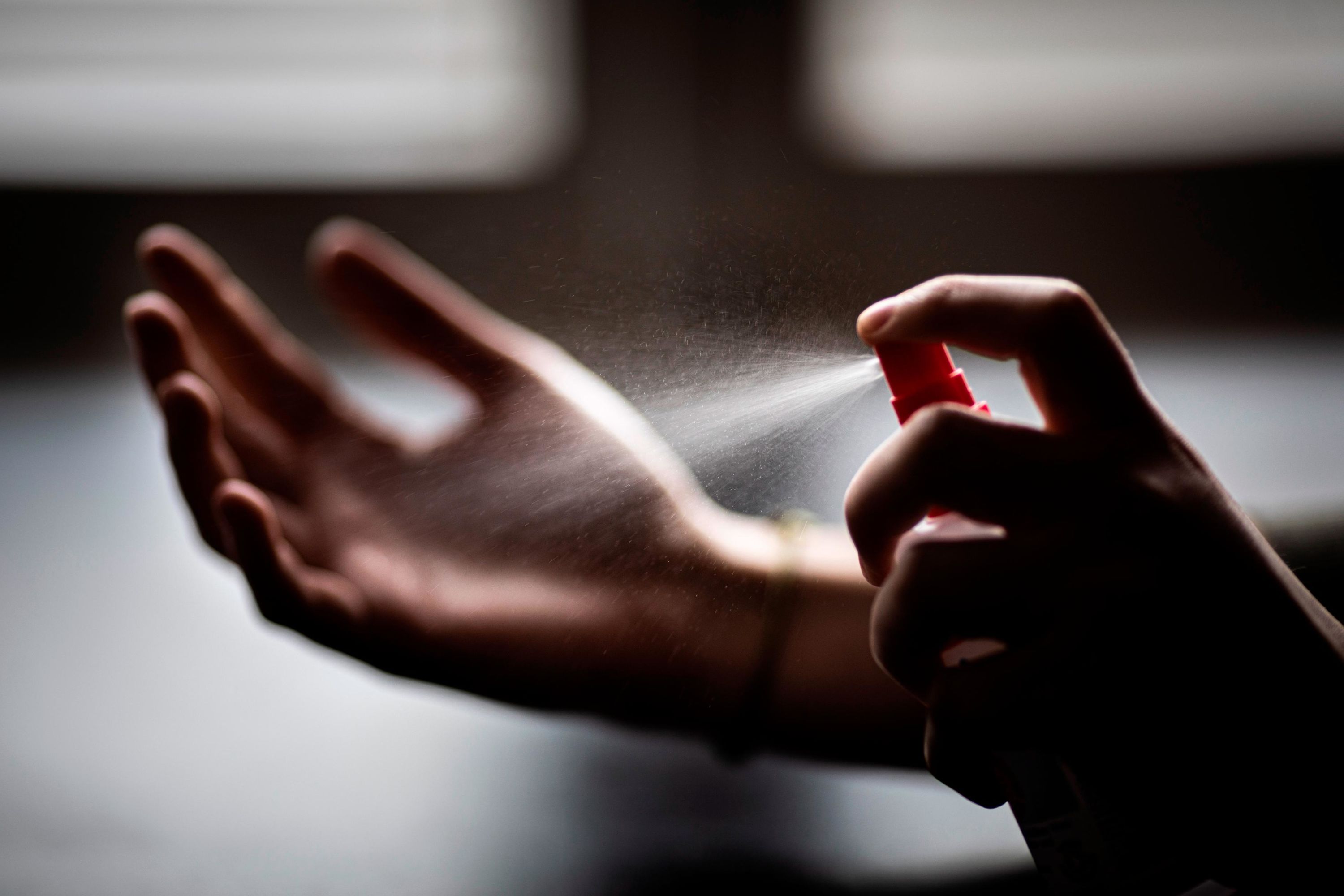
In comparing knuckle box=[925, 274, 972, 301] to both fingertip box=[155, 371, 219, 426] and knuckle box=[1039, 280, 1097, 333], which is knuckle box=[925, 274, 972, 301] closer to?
knuckle box=[1039, 280, 1097, 333]

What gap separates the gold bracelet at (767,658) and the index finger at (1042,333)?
0.66 feet

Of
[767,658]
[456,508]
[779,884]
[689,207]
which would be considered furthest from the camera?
[689,207]

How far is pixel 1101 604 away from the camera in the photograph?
249mm

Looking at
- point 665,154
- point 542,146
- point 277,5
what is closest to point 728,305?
point 665,154

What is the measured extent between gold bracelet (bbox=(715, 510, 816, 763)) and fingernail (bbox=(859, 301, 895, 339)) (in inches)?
7.8

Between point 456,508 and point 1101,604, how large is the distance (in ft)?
1.38

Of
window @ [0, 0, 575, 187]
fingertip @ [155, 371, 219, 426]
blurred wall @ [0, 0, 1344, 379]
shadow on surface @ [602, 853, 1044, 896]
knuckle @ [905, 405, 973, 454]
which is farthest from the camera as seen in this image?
window @ [0, 0, 575, 187]

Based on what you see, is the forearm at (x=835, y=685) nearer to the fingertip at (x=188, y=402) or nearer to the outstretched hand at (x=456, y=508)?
the outstretched hand at (x=456, y=508)

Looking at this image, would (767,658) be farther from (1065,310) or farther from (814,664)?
(1065,310)

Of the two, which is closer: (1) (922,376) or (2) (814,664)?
(1) (922,376)

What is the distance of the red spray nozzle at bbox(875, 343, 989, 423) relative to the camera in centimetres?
26

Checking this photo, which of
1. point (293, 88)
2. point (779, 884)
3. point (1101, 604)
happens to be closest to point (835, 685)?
point (779, 884)

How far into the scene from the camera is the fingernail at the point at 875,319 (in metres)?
0.26

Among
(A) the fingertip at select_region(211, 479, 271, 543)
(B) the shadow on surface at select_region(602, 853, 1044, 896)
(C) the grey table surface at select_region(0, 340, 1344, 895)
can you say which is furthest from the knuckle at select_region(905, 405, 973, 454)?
(A) the fingertip at select_region(211, 479, 271, 543)
